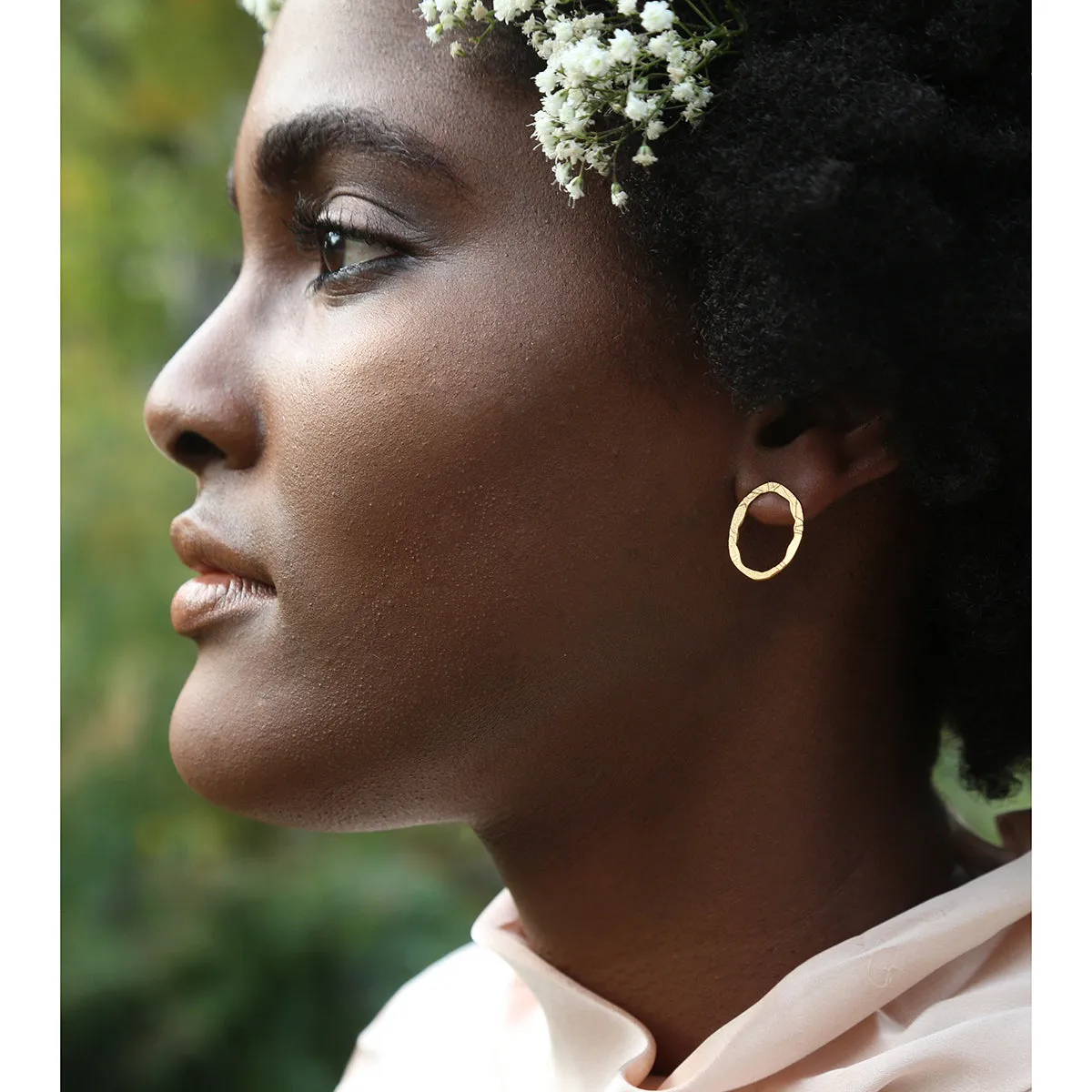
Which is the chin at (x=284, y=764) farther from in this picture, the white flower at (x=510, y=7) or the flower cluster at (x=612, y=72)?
the white flower at (x=510, y=7)

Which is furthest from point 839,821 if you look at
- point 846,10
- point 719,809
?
point 846,10

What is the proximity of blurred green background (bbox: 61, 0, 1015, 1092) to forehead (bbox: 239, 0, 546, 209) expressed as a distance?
154 centimetres

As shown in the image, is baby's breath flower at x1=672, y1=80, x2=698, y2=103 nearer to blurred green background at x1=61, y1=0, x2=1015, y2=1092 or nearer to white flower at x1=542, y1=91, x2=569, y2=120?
white flower at x1=542, y1=91, x2=569, y2=120

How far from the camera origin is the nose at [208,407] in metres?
1.51

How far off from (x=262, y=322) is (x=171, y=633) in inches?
64.2

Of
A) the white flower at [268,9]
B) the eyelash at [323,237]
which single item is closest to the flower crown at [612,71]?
the eyelash at [323,237]

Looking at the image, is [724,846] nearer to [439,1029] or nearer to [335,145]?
[439,1029]

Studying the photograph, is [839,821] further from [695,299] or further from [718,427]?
[695,299]

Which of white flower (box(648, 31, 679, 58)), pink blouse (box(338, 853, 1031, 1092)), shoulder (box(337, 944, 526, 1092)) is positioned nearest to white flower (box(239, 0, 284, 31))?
white flower (box(648, 31, 679, 58))

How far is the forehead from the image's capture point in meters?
1.44

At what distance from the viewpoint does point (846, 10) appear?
1.34 metres

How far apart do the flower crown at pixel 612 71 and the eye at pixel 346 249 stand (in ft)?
0.71

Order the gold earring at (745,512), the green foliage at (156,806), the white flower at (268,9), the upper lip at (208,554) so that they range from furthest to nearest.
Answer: the green foliage at (156,806)
the white flower at (268,9)
the upper lip at (208,554)
the gold earring at (745,512)
